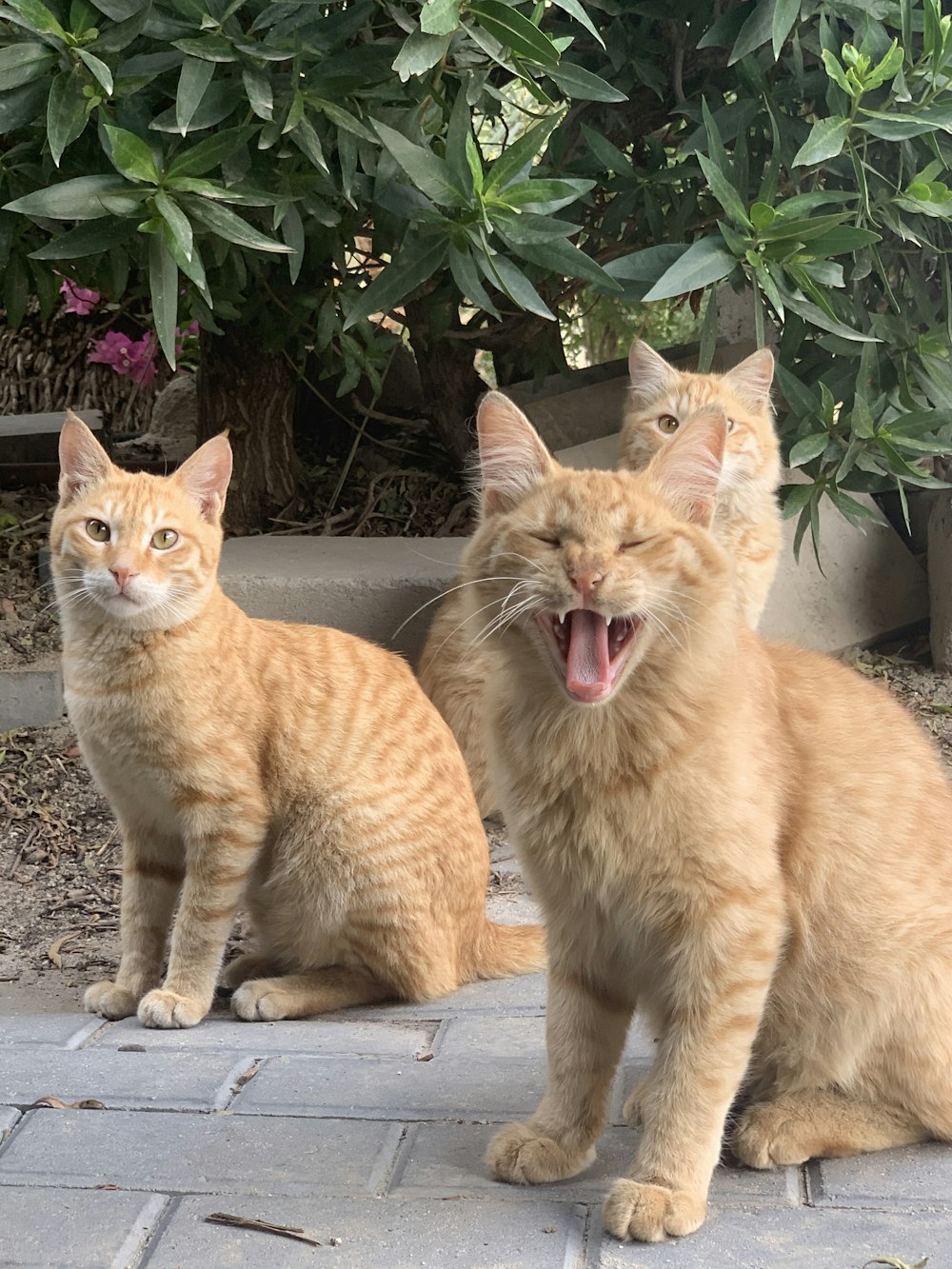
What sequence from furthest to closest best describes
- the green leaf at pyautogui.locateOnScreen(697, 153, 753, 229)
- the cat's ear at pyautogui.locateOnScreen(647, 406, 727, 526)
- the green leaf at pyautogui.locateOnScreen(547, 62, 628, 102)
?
the green leaf at pyautogui.locateOnScreen(697, 153, 753, 229)
the green leaf at pyautogui.locateOnScreen(547, 62, 628, 102)
the cat's ear at pyautogui.locateOnScreen(647, 406, 727, 526)

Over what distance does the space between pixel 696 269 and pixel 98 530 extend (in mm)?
Result: 1778

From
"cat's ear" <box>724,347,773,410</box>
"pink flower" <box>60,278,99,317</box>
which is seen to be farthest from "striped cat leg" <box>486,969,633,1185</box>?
"pink flower" <box>60,278,99,317</box>

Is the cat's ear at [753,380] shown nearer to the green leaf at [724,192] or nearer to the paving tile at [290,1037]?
the green leaf at [724,192]

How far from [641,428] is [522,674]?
2.60 m

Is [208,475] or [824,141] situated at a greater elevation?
[824,141]

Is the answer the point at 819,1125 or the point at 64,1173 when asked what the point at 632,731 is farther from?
the point at 64,1173

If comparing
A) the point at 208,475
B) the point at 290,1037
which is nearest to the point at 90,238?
the point at 208,475

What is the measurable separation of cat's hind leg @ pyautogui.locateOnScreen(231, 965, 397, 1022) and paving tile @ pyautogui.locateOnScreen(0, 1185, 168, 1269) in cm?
97

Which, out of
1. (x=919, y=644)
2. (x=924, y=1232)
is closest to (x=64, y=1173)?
(x=924, y=1232)

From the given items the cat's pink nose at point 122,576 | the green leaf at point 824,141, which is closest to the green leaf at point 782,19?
the green leaf at point 824,141

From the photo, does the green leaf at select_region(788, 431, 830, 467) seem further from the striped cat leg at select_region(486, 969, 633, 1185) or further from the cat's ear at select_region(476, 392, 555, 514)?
the striped cat leg at select_region(486, 969, 633, 1185)

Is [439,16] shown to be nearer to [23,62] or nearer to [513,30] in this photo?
[513,30]

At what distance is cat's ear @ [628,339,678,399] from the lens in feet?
15.5

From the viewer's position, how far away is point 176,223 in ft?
9.78
